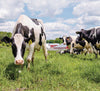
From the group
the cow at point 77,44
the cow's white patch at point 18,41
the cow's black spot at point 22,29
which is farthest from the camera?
the cow at point 77,44

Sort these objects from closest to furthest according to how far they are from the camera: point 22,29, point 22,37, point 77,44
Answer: point 22,37
point 22,29
point 77,44

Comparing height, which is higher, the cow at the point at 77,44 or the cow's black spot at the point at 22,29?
the cow's black spot at the point at 22,29

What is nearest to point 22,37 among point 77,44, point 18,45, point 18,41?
point 18,41

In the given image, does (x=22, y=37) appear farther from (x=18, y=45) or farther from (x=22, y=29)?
(x=22, y=29)

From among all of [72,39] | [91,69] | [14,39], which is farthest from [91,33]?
[14,39]

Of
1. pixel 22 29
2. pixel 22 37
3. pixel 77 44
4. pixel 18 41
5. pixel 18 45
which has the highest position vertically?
pixel 22 29

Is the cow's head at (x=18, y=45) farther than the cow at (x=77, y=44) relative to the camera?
No

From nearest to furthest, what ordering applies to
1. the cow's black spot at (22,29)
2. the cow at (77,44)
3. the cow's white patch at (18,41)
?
the cow's white patch at (18,41) < the cow's black spot at (22,29) < the cow at (77,44)

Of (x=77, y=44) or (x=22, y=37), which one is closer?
(x=22, y=37)

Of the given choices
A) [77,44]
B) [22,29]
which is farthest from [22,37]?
[77,44]

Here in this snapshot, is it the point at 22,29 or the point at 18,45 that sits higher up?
the point at 22,29

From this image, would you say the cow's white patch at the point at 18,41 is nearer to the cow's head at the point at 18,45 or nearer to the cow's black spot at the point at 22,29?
the cow's head at the point at 18,45

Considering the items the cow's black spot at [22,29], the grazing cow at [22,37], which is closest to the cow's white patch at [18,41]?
the grazing cow at [22,37]

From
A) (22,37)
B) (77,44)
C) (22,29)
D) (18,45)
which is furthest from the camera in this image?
(77,44)
